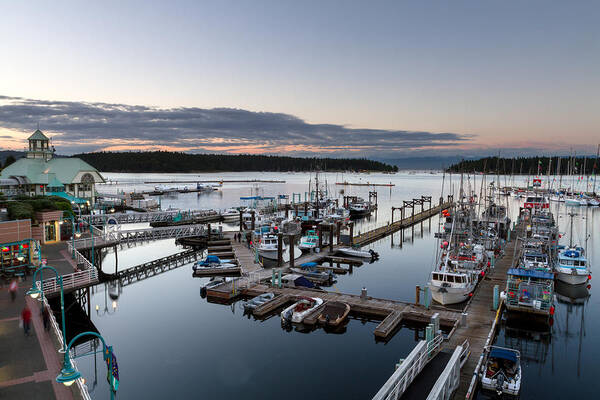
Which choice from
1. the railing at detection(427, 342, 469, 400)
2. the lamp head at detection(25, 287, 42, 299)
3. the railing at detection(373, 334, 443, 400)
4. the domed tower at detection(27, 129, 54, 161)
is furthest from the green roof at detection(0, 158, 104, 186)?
the railing at detection(427, 342, 469, 400)

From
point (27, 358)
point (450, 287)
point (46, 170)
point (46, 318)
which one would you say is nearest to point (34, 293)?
point (27, 358)

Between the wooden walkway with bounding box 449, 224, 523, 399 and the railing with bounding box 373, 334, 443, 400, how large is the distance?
66.9 inches

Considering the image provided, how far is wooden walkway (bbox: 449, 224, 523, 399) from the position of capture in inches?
741

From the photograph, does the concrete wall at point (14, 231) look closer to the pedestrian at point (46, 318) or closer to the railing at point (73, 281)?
the railing at point (73, 281)

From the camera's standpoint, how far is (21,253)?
31.3 m

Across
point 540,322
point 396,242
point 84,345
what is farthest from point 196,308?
point 396,242

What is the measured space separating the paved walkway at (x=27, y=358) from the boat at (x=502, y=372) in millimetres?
17207

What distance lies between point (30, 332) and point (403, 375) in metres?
17.9

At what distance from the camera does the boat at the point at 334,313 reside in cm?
2727

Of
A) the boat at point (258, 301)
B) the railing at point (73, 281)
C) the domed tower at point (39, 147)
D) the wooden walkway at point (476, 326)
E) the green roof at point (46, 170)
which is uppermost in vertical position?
the domed tower at point (39, 147)

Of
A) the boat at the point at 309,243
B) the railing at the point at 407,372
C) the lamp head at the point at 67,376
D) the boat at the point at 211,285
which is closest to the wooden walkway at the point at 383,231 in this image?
the boat at the point at 309,243

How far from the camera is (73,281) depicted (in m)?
28.1

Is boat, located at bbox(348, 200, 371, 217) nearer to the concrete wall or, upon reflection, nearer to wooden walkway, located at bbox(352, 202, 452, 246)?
wooden walkway, located at bbox(352, 202, 452, 246)

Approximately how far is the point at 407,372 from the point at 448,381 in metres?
1.87
